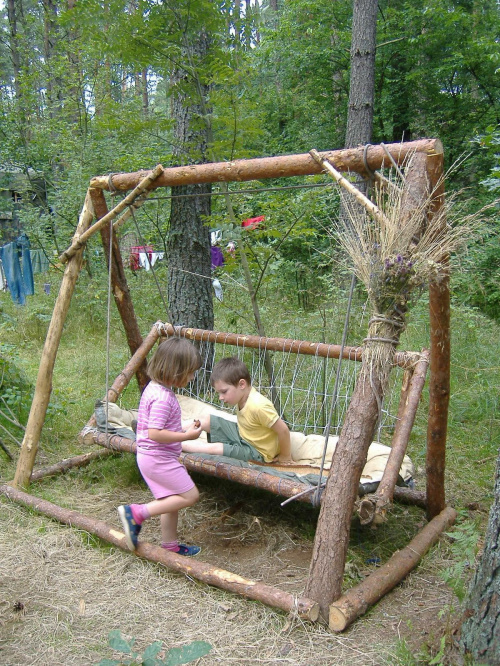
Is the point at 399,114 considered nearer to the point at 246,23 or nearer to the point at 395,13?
the point at 395,13

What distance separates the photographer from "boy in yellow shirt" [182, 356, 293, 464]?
3.25m

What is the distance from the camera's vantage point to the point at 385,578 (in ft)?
8.27

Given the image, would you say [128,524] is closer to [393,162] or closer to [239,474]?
[239,474]

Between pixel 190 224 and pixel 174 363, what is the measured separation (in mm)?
2341

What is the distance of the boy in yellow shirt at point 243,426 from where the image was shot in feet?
10.7

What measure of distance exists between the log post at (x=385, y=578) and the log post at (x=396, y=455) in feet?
0.82

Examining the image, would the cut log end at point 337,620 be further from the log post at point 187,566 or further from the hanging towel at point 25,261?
the hanging towel at point 25,261

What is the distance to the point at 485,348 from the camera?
216 inches

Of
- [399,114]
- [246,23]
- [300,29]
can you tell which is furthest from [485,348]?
[300,29]

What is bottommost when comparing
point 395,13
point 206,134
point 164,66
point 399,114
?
point 206,134

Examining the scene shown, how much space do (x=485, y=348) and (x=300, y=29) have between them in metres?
10.0

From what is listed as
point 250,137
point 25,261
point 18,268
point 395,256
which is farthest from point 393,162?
point 18,268

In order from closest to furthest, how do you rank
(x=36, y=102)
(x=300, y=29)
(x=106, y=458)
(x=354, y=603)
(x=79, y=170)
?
1. (x=354, y=603)
2. (x=106, y=458)
3. (x=79, y=170)
4. (x=36, y=102)
5. (x=300, y=29)

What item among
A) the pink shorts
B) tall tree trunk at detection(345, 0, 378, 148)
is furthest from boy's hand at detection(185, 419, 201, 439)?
tall tree trunk at detection(345, 0, 378, 148)
